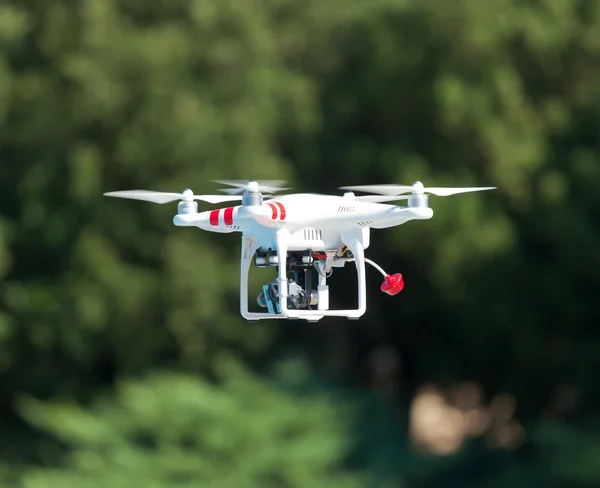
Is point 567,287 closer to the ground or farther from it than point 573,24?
closer to the ground

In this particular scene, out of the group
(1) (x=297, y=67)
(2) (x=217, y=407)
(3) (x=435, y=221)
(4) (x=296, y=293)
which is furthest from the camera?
(1) (x=297, y=67)

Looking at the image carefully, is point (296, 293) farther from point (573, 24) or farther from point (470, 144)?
point (573, 24)

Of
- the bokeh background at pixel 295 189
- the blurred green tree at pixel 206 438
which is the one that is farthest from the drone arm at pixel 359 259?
the bokeh background at pixel 295 189

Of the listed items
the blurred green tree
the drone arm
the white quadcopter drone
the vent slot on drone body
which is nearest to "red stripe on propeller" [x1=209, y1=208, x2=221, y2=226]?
the white quadcopter drone

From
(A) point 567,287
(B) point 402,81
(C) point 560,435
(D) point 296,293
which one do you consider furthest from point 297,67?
A: (D) point 296,293

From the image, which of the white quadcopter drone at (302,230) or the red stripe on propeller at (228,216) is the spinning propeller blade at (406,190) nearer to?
the white quadcopter drone at (302,230)

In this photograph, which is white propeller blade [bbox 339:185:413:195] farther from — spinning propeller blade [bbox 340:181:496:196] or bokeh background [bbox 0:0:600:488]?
bokeh background [bbox 0:0:600:488]

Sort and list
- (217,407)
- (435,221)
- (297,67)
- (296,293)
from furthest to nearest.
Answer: (297,67), (435,221), (217,407), (296,293)
